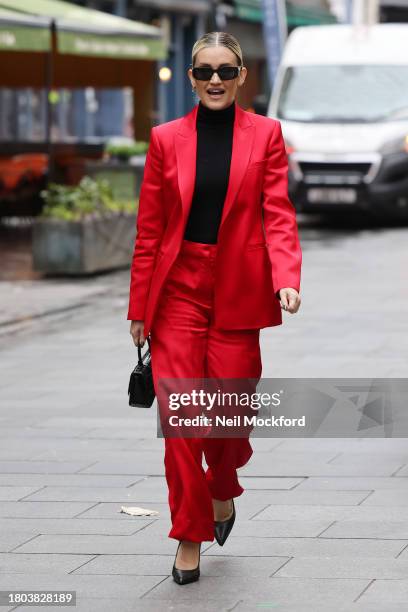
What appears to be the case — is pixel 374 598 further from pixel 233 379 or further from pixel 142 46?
pixel 142 46

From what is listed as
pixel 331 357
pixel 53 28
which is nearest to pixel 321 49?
pixel 53 28

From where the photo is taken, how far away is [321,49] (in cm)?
2347

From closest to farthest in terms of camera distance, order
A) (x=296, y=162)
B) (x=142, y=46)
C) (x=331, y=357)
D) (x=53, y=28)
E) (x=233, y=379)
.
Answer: (x=233, y=379), (x=331, y=357), (x=53, y=28), (x=142, y=46), (x=296, y=162)

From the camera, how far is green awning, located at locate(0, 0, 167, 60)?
17000 millimetres

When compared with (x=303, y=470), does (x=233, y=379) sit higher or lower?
higher

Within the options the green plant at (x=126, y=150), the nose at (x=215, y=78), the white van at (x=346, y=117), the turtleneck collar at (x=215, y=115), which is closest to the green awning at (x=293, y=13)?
the white van at (x=346, y=117)

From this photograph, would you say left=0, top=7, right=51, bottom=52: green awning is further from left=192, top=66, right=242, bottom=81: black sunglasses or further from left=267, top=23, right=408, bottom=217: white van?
left=192, top=66, right=242, bottom=81: black sunglasses

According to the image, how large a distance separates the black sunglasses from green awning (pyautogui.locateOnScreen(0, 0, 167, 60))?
1146 centimetres

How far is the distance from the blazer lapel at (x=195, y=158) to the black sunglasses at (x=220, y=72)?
0.51ft

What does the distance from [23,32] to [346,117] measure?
23.6ft

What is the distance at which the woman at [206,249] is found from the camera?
5496 mm

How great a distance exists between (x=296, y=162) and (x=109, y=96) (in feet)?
40.8

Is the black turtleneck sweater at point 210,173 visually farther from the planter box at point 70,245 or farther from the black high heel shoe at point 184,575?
the planter box at point 70,245

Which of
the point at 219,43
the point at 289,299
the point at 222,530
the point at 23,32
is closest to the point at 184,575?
the point at 222,530
